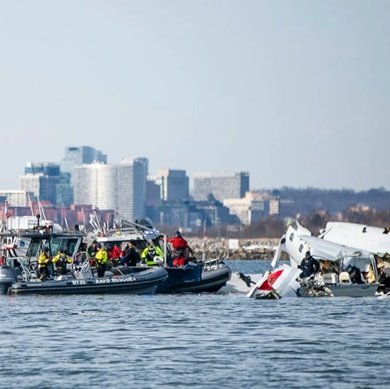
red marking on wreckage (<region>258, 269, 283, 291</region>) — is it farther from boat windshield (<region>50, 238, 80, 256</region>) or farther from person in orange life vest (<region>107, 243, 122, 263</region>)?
boat windshield (<region>50, 238, 80, 256</region>)

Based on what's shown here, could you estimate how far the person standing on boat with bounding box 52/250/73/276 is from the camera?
60.9 m

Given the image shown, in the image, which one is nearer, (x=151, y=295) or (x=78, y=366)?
(x=78, y=366)

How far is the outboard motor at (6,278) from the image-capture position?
5941cm

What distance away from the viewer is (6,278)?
195ft

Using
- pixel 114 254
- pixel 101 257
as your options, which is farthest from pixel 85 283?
pixel 114 254

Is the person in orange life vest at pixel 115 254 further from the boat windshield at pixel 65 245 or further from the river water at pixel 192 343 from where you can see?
the river water at pixel 192 343

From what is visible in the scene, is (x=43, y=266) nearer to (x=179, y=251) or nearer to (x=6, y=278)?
(x=6, y=278)

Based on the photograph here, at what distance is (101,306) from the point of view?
55.1 metres

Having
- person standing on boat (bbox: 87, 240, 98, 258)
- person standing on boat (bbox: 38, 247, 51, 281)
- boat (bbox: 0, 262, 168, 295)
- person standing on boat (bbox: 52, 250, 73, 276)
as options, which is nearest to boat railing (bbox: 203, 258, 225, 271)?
person standing on boat (bbox: 87, 240, 98, 258)

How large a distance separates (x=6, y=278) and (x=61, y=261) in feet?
8.11

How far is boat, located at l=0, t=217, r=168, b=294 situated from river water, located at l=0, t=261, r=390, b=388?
59 centimetres

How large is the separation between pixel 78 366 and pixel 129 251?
27076 millimetres

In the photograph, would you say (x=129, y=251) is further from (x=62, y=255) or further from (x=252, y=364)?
(x=252, y=364)

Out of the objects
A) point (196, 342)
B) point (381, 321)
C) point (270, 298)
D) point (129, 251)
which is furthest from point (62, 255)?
point (196, 342)
